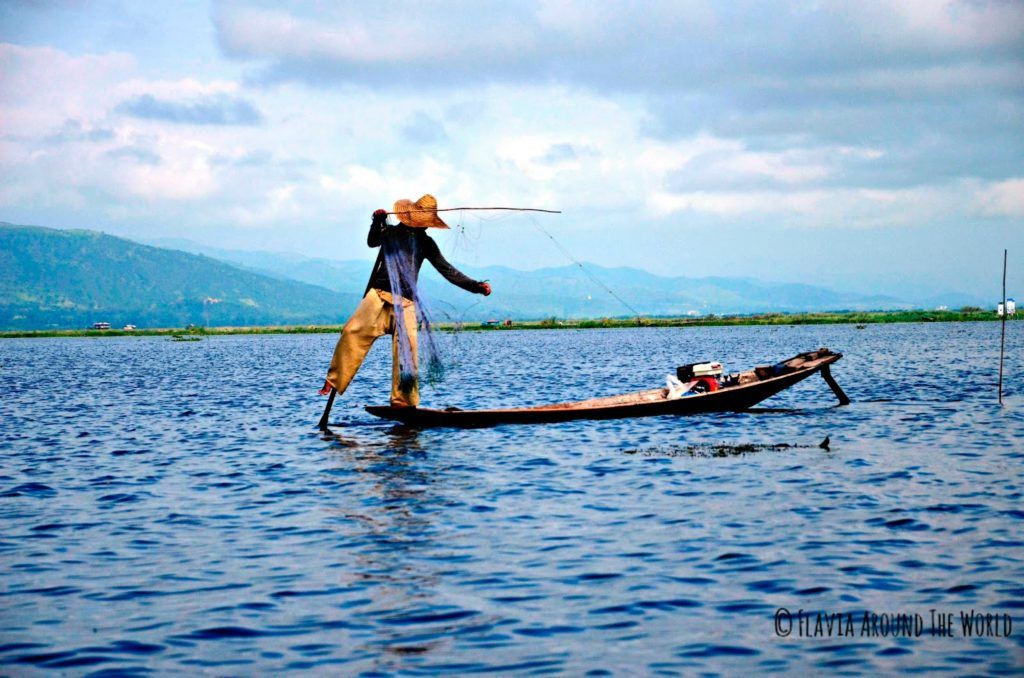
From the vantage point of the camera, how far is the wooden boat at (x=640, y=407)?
2217 centimetres

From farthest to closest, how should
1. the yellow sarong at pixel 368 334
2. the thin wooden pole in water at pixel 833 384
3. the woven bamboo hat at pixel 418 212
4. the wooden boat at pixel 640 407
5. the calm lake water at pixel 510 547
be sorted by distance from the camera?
the thin wooden pole in water at pixel 833 384 → the wooden boat at pixel 640 407 → the yellow sarong at pixel 368 334 → the woven bamboo hat at pixel 418 212 → the calm lake water at pixel 510 547

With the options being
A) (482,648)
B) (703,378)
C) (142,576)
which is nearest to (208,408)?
(703,378)

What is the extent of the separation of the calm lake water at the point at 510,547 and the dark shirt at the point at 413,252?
10.6ft

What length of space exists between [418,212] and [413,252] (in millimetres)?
849

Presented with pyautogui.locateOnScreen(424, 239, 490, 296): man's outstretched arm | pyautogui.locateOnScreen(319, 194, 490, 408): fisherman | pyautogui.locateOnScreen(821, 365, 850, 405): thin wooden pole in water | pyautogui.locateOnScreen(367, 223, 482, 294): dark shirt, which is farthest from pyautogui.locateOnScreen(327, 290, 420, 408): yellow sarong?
pyautogui.locateOnScreen(821, 365, 850, 405): thin wooden pole in water

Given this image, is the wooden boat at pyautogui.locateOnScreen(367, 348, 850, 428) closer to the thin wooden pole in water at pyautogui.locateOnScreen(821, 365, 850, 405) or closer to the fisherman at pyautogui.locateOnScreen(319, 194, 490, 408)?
the thin wooden pole in water at pyautogui.locateOnScreen(821, 365, 850, 405)

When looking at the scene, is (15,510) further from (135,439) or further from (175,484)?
(135,439)

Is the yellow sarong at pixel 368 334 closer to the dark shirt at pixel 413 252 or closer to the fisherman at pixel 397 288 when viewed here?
the fisherman at pixel 397 288

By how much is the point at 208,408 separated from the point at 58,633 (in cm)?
2434

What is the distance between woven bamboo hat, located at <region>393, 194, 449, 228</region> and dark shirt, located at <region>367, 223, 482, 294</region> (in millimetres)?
229

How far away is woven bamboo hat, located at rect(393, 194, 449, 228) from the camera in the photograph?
2059 cm

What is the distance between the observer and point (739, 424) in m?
23.8

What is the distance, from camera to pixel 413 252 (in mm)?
20984

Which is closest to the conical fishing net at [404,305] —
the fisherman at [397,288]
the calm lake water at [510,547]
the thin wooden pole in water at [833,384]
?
the fisherman at [397,288]
